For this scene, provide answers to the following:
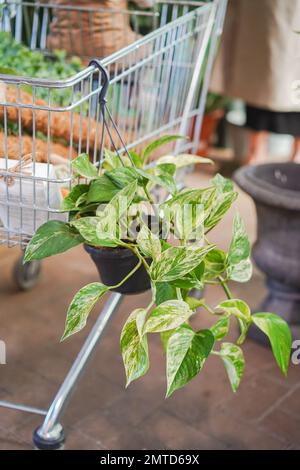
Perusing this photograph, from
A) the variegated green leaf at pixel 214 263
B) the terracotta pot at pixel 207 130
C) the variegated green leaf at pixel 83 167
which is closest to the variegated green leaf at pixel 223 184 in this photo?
the variegated green leaf at pixel 214 263

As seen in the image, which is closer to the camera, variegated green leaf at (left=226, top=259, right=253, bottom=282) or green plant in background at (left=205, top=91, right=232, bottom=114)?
variegated green leaf at (left=226, top=259, right=253, bottom=282)

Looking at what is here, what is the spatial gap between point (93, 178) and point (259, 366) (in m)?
0.95

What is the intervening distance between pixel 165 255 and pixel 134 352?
0.58ft

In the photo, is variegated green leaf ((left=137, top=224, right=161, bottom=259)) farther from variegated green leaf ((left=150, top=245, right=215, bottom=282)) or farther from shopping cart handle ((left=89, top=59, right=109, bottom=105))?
shopping cart handle ((left=89, top=59, right=109, bottom=105))

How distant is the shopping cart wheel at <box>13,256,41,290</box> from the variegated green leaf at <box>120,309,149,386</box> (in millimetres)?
1060

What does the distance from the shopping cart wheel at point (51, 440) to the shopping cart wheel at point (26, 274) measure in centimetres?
80

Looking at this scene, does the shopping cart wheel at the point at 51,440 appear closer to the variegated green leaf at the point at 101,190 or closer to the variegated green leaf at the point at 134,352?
the variegated green leaf at the point at 134,352

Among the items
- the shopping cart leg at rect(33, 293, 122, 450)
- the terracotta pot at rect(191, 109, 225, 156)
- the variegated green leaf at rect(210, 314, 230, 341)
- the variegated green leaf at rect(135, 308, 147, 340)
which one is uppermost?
the variegated green leaf at rect(135, 308, 147, 340)

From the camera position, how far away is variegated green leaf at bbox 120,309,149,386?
3.76 feet

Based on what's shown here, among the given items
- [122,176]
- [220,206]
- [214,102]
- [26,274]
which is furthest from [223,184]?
[214,102]

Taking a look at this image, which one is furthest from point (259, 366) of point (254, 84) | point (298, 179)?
point (254, 84)

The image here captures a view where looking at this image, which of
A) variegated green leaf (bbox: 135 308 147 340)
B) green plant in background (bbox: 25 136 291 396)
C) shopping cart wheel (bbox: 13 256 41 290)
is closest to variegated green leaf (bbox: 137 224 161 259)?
green plant in background (bbox: 25 136 291 396)

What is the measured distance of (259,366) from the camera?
1924 millimetres

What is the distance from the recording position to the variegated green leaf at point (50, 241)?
1.17 metres
